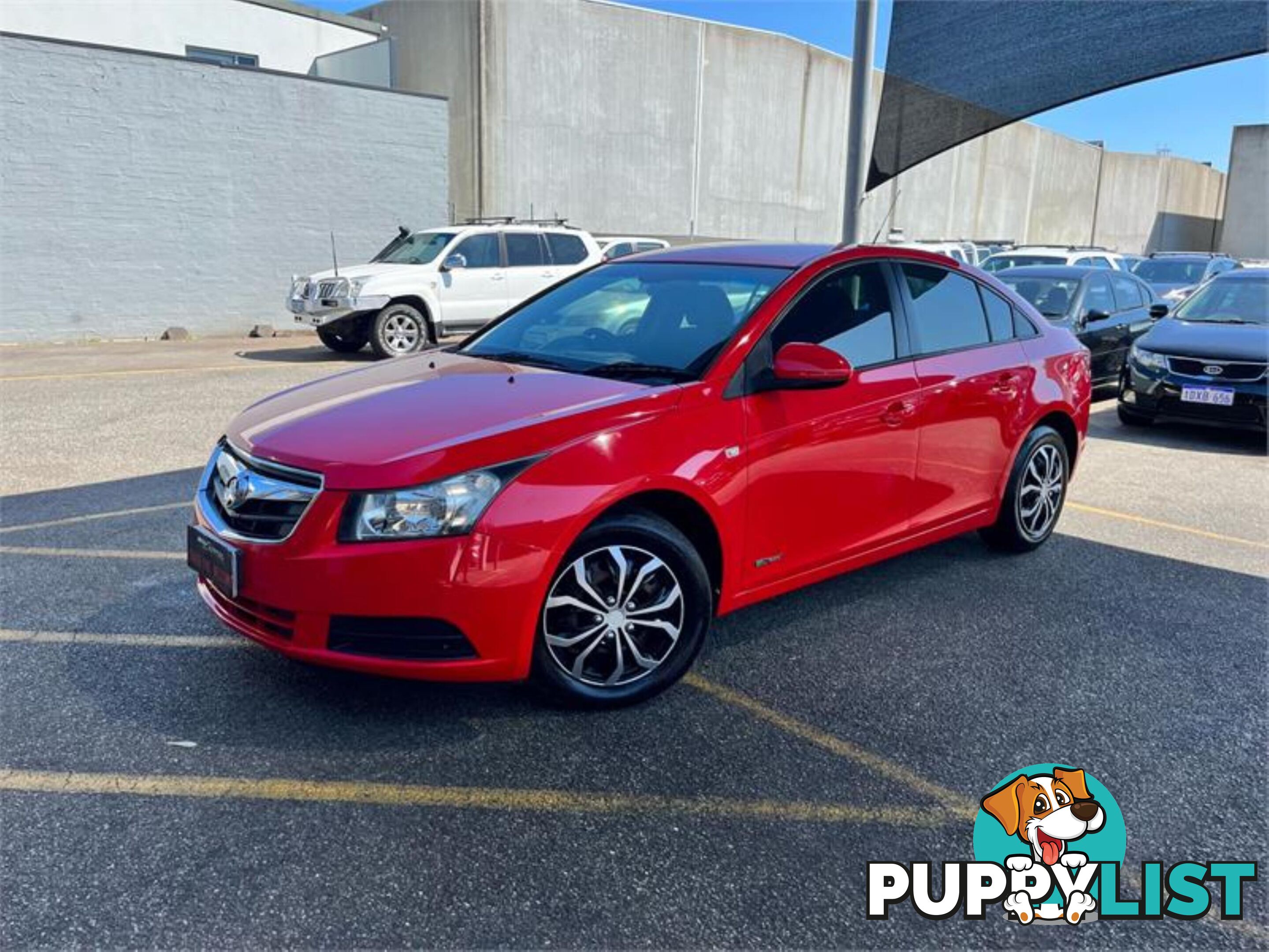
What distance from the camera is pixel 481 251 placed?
46.6ft

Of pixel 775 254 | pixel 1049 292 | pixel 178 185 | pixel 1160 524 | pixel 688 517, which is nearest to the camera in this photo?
pixel 688 517

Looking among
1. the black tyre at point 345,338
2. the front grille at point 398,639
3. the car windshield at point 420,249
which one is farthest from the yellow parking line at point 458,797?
the car windshield at point 420,249

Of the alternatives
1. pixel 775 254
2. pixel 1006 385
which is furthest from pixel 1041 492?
pixel 775 254

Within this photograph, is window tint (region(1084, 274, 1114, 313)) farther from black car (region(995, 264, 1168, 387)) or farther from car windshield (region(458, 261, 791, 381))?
car windshield (region(458, 261, 791, 381))

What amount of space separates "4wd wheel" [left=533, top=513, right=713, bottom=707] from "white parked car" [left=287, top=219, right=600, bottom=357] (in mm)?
10559

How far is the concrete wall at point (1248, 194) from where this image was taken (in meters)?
53.5

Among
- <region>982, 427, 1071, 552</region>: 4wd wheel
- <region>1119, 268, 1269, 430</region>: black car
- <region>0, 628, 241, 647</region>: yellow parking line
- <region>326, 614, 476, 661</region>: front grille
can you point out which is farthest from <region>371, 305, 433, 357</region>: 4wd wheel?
<region>326, 614, 476, 661</region>: front grille

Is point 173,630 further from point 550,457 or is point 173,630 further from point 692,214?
point 692,214

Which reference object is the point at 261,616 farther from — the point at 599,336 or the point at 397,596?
the point at 599,336

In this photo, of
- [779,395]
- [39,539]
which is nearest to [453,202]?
[39,539]

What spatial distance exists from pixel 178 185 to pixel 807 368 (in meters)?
16.2

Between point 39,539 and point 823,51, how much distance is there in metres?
30.0

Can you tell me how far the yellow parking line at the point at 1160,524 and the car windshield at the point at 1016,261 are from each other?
11.0 meters

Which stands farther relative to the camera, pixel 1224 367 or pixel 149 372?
pixel 149 372
